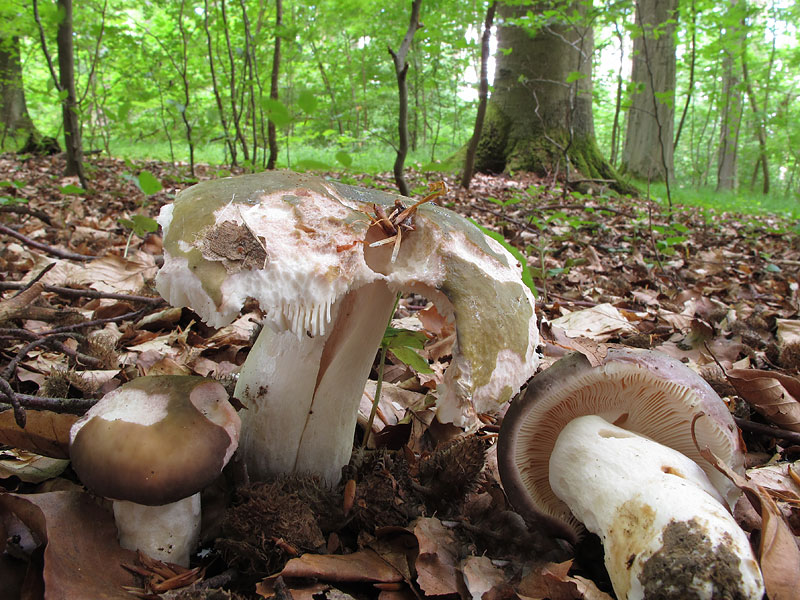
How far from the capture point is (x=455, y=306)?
3.94 ft

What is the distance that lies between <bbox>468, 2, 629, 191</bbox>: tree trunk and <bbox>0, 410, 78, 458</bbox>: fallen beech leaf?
30.7ft

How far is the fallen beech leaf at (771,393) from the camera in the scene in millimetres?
2061

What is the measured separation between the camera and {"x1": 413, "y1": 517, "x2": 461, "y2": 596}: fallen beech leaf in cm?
133

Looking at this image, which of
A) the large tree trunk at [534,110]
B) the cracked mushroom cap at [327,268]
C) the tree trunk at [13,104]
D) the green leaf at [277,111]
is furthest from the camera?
the tree trunk at [13,104]

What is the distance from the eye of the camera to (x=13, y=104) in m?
10.9

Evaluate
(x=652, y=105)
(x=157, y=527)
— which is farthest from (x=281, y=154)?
(x=157, y=527)

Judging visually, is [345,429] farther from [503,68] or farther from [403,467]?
[503,68]

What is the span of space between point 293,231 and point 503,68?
10604mm

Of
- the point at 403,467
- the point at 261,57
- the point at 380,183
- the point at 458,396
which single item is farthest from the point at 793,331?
the point at 261,57

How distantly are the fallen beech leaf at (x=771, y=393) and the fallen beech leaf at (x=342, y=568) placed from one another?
1.67 metres

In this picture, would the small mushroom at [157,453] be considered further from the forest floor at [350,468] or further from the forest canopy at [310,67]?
the forest canopy at [310,67]

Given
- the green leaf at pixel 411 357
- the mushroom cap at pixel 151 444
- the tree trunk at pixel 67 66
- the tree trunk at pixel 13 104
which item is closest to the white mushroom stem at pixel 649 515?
the green leaf at pixel 411 357

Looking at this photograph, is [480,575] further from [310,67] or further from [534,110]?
[310,67]

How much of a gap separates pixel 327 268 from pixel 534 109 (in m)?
10.1
